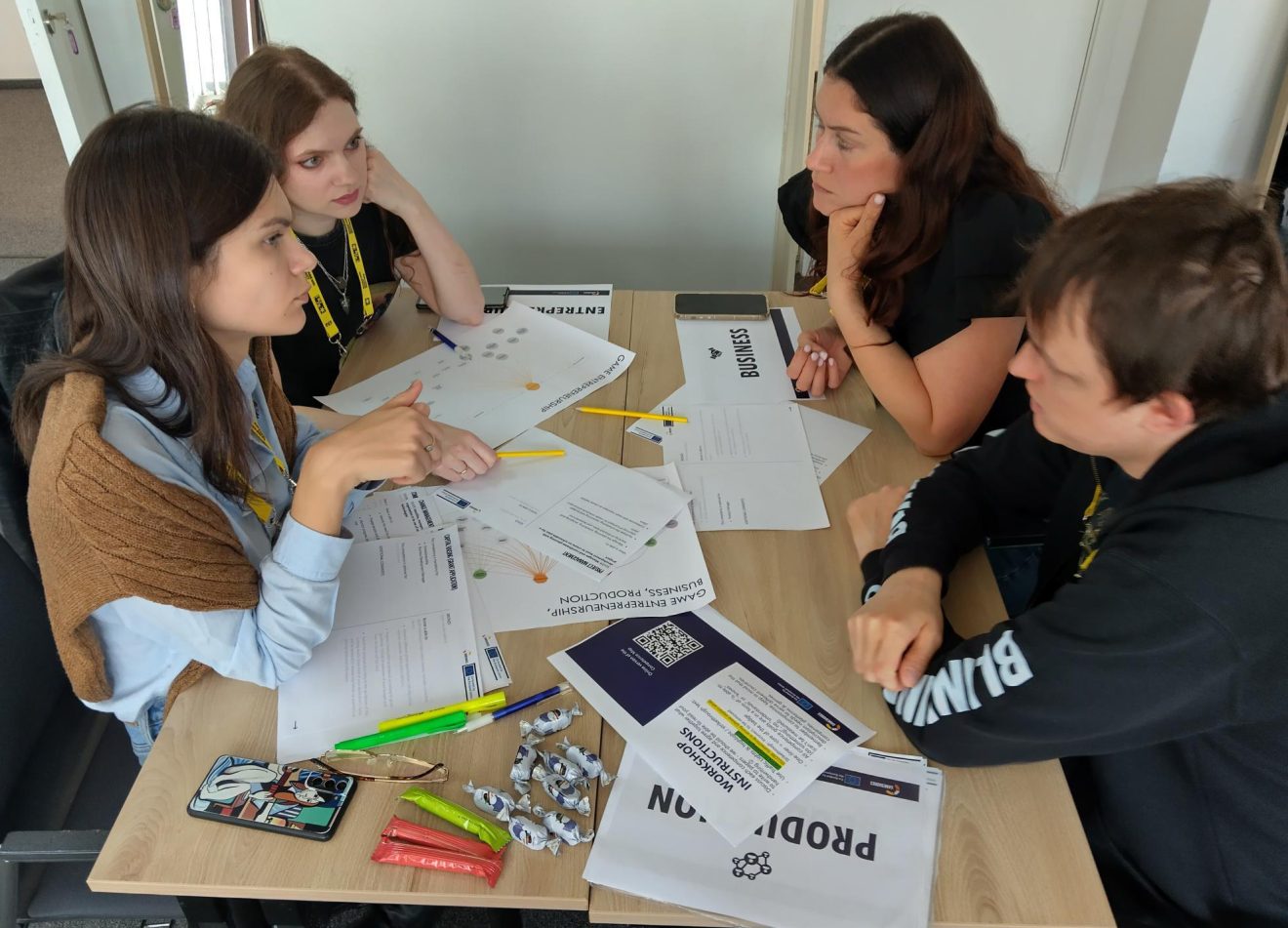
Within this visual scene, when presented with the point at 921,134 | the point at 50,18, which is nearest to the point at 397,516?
the point at 921,134

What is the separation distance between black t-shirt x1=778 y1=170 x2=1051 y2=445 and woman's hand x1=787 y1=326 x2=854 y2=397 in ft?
0.41

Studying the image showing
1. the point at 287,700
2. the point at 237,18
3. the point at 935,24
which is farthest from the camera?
the point at 237,18

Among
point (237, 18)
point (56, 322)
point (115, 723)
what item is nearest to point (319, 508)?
point (56, 322)

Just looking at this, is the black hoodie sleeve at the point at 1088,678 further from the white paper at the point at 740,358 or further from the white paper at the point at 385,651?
the white paper at the point at 740,358

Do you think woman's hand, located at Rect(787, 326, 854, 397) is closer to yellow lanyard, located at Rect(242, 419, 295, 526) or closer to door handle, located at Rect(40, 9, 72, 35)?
yellow lanyard, located at Rect(242, 419, 295, 526)

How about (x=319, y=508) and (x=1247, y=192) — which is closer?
(x=1247, y=192)

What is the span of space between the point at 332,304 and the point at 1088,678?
1388mm

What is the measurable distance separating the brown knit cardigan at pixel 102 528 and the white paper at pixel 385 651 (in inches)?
5.1

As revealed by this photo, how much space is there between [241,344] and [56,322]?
7.9 inches

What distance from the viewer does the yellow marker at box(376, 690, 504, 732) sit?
3.05ft

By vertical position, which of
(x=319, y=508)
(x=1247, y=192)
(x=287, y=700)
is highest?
(x=1247, y=192)

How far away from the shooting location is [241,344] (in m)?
1.17

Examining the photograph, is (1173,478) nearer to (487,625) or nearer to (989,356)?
(989,356)

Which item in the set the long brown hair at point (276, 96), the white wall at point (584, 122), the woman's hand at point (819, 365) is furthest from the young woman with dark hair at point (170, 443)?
the white wall at point (584, 122)
